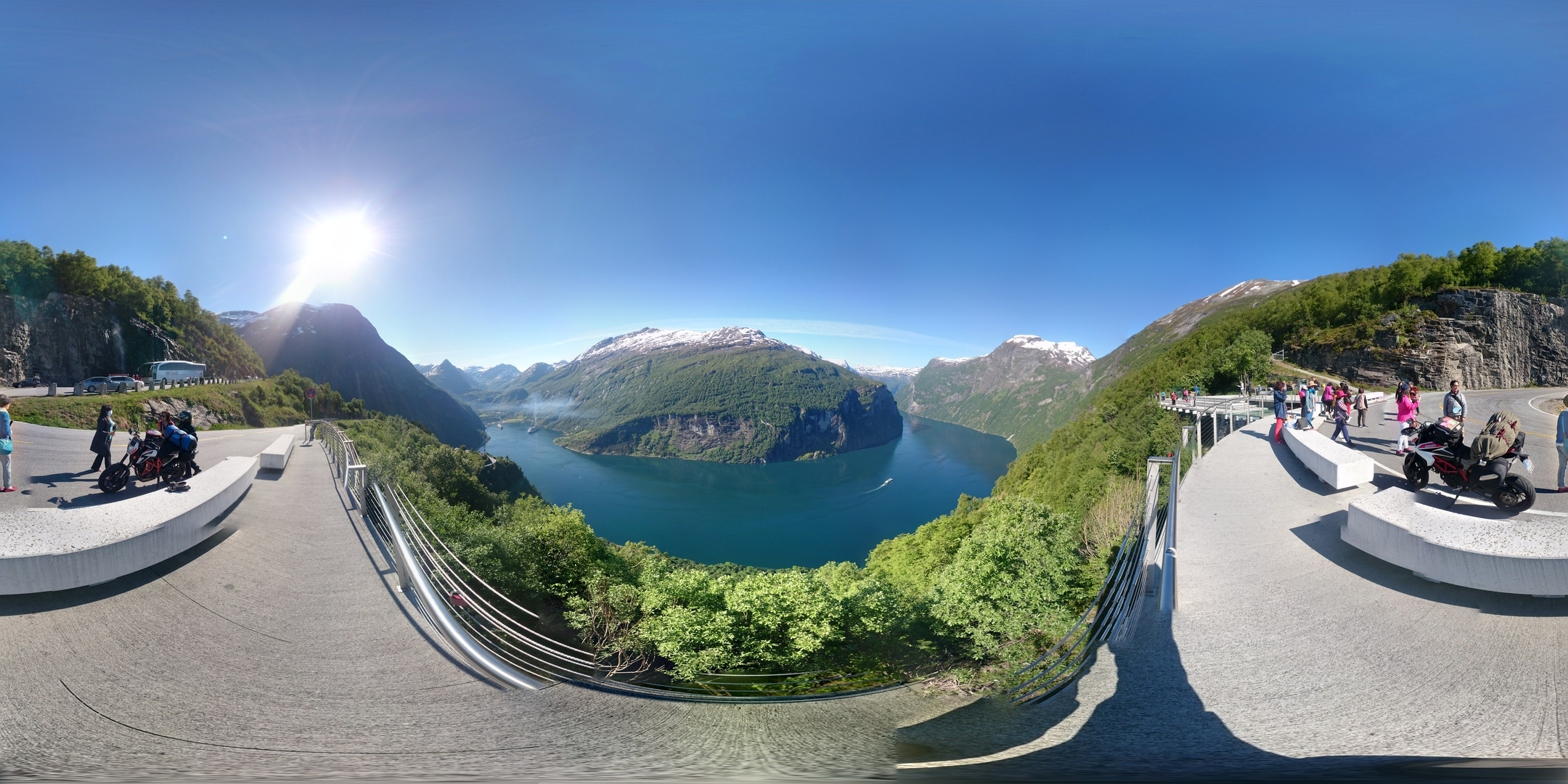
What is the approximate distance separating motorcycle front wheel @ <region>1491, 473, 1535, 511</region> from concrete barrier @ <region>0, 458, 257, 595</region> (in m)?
10.8

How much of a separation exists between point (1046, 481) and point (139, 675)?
40604 millimetres

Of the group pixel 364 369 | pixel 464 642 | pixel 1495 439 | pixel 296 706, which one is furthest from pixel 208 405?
pixel 364 369

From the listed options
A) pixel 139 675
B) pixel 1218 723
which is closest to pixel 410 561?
pixel 139 675

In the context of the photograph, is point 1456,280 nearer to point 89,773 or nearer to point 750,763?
point 750,763

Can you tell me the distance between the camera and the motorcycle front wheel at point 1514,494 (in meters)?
3.86

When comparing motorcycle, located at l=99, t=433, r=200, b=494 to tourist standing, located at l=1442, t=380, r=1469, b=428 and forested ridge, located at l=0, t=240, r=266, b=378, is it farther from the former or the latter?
tourist standing, located at l=1442, t=380, r=1469, b=428

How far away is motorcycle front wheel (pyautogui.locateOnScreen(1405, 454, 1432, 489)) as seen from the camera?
477cm

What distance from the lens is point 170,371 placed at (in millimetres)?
6125

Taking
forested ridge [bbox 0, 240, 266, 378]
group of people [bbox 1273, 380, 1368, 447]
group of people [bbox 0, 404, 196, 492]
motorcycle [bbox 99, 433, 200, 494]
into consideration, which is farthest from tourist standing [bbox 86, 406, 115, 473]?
group of people [bbox 1273, 380, 1368, 447]

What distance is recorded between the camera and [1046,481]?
115 feet

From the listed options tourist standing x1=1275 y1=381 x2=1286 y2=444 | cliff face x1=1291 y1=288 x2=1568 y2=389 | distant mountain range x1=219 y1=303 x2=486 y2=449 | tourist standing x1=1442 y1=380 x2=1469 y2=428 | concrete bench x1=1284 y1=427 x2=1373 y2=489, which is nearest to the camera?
concrete bench x1=1284 y1=427 x2=1373 y2=489

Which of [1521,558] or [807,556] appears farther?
[807,556]

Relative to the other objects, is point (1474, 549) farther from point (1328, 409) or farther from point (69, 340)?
point (1328, 409)

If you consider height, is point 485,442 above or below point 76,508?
below
